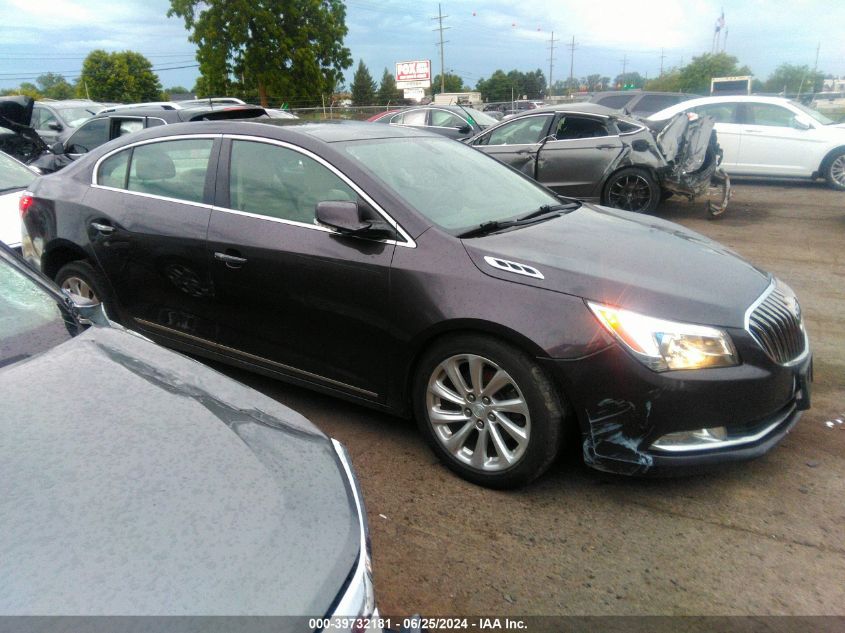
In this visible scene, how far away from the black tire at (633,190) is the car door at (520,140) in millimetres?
1121

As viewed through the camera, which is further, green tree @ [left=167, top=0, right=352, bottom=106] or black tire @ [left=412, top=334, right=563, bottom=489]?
green tree @ [left=167, top=0, right=352, bottom=106]

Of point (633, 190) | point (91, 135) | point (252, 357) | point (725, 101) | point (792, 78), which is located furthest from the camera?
point (792, 78)

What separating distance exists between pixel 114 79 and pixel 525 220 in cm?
7604

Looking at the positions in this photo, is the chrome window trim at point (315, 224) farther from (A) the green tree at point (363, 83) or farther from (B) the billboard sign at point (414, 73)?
(A) the green tree at point (363, 83)

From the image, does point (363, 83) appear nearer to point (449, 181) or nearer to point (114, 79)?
point (114, 79)

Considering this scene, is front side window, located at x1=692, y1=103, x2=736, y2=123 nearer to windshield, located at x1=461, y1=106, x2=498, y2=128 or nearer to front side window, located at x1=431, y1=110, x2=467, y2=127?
windshield, located at x1=461, y1=106, x2=498, y2=128

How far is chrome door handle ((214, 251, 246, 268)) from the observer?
371 centimetres

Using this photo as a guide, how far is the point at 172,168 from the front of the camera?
4195 millimetres

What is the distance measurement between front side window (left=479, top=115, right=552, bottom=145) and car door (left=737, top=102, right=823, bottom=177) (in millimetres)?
4636

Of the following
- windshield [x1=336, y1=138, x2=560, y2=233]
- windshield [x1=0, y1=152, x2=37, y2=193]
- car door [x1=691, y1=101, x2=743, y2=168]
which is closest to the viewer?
windshield [x1=336, y1=138, x2=560, y2=233]

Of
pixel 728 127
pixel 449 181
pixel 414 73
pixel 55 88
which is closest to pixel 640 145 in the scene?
pixel 728 127

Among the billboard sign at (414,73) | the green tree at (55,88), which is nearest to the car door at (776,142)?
the billboard sign at (414,73)

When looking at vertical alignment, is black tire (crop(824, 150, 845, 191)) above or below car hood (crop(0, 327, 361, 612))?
below

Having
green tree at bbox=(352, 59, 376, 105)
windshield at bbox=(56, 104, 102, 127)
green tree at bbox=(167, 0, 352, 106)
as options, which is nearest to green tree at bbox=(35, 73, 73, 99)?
green tree at bbox=(352, 59, 376, 105)
